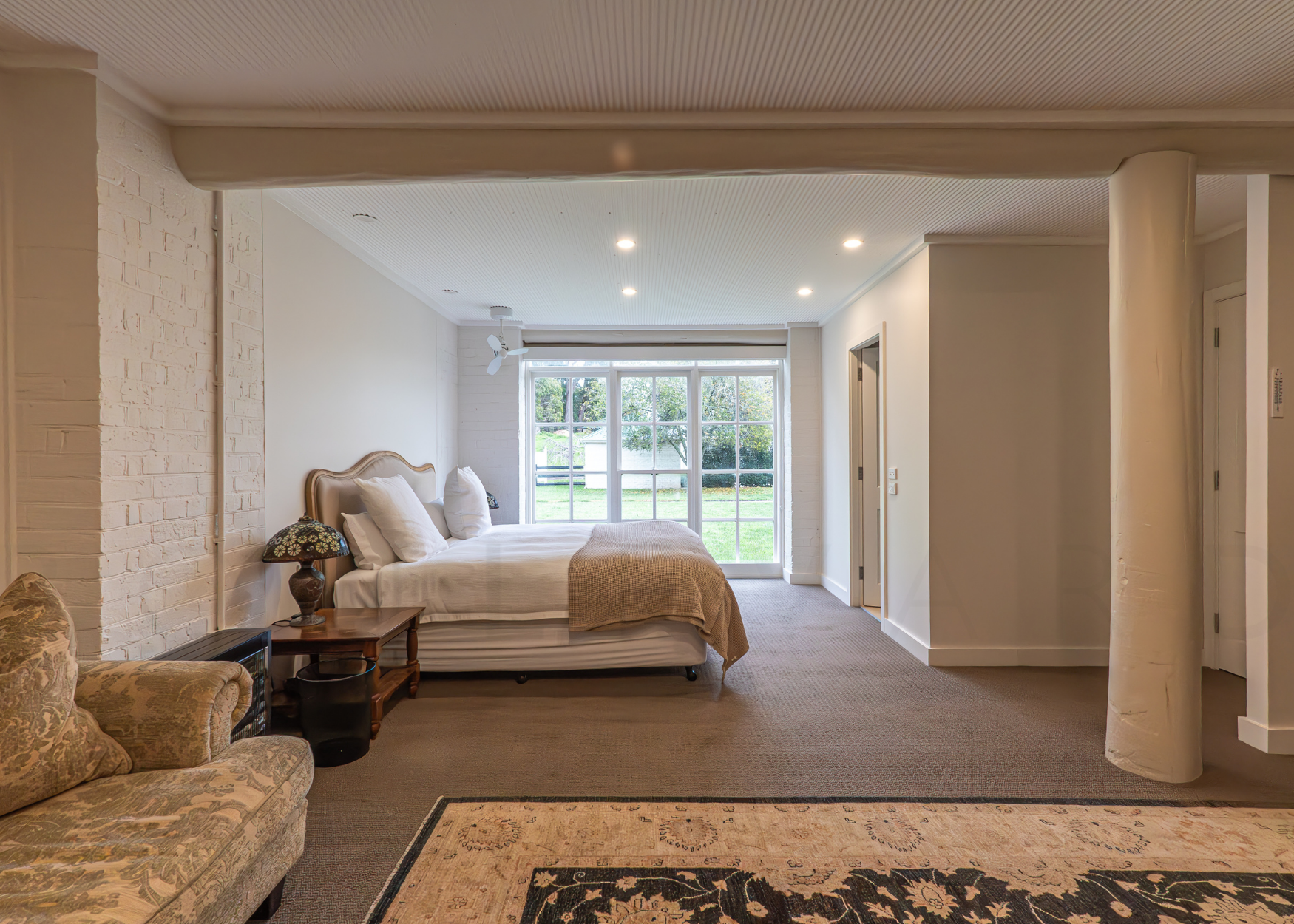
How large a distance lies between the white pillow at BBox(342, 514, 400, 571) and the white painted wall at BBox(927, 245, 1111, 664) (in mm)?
3101

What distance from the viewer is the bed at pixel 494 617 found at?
3.47 metres

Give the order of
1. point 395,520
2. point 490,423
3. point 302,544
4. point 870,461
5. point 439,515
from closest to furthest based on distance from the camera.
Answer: point 302,544 → point 395,520 → point 439,515 → point 870,461 → point 490,423

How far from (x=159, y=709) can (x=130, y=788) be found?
0.19 meters

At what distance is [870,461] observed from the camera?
533 cm

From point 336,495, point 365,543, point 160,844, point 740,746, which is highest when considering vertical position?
point 336,495

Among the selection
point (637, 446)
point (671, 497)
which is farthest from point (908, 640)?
point (637, 446)

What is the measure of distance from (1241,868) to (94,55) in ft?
13.9

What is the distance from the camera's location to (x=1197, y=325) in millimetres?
2434

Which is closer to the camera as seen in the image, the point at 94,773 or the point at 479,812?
the point at 94,773

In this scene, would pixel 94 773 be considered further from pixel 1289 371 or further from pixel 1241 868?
pixel 1289 371

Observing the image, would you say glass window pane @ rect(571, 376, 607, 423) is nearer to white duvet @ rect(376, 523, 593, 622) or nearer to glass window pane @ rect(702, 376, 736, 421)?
glass window pane @ rect(702, 376, 736, 421)

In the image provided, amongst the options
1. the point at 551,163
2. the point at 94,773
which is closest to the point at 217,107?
the point at 551,163

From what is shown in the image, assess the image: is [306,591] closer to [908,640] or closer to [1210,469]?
[908,640]

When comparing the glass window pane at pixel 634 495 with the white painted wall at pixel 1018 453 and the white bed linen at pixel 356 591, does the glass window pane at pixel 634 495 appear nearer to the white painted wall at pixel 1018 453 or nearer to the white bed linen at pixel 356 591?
the white painted wall at pixel 1018 453
